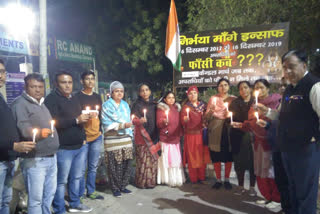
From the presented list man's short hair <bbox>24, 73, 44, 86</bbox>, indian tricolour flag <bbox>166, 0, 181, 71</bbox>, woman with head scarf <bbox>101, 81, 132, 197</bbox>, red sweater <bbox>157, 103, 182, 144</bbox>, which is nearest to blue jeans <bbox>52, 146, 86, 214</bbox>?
woman with head scarf <bbox>101, 81, 132, 197</bbox>

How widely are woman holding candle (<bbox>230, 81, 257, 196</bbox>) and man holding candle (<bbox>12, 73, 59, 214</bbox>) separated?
3.04m

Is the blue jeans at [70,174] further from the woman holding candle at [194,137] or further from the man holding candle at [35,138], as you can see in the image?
the woman holding candle at [194,137]

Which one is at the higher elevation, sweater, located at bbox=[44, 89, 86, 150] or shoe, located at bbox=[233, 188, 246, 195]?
sweater, located at bbox=[44, 89, 86, 150]

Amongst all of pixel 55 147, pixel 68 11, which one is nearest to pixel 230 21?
pixel 55 147

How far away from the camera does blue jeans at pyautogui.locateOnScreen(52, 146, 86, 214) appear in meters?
3.44

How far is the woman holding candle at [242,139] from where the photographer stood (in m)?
4.35

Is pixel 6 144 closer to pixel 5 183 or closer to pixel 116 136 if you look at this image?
pixel 5 183

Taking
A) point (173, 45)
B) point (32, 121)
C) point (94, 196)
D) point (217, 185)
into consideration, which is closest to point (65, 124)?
point (32, 121)

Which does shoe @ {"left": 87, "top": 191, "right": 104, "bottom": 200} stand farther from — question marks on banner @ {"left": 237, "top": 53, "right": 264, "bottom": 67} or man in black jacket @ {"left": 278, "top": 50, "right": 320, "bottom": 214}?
question marks on banner @ {"left": 237, "top": 53, "right": 264, "bottom": 67}

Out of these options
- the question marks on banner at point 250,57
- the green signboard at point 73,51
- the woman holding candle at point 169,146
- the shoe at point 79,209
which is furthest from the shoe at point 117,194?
the green signboard at point 73,51

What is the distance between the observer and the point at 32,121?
2.86 meters

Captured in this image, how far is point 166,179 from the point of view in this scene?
505 cm

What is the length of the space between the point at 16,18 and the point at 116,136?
6.64m

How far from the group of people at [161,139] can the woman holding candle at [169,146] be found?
Result: 2 cm
